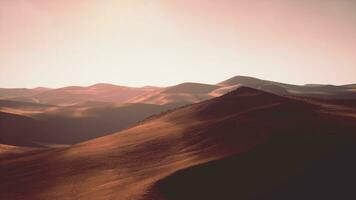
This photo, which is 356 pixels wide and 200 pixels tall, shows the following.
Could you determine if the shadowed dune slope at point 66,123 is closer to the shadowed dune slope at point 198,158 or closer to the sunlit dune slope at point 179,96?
the sunlit dune slope at point 179,96

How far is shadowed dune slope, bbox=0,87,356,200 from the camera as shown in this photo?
19.3m

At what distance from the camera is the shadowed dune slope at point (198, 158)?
63.3 ft

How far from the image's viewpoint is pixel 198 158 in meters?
23.4

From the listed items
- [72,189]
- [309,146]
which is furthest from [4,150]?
[309,146]

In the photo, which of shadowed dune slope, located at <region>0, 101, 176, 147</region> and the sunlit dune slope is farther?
the sunlit dune slope

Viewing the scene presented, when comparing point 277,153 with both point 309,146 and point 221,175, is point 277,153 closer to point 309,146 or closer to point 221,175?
point 309,146

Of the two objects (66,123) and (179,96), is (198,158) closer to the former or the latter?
(66,123)

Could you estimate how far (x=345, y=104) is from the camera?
38375mm

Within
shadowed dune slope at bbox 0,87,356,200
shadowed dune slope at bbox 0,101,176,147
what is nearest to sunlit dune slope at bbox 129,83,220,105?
shadowed dune slope at bbox 0,101,176,147

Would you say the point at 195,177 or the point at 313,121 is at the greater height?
the point at 313,121

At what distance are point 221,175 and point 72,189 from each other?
29.4 feet

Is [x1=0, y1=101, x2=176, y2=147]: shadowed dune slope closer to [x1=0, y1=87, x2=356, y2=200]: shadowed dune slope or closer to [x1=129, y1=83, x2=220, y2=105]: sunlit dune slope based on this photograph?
[x1=129, y1=83, x2=220, y2=105]: sunlit dune slope

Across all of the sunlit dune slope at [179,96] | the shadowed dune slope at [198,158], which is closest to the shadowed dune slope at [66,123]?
the sunlit dune slope at [179,96]

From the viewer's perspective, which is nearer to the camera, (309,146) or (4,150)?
(309,146)
